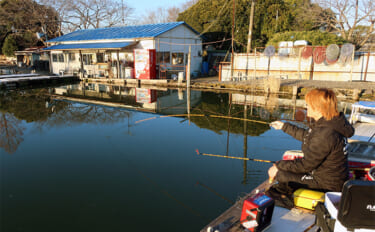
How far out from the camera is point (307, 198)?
2.79 meters

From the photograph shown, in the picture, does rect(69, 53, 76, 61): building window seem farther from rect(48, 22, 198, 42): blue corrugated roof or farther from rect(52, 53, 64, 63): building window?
rect(48, 22, 198, 42): blue corrugated roof

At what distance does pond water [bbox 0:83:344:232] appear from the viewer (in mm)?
3646

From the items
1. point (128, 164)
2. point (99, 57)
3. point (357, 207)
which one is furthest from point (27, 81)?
point (357, 207)

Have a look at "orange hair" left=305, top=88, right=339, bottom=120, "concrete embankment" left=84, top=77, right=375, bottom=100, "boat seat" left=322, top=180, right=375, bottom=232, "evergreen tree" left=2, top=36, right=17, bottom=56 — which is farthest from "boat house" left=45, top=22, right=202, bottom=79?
"boat seat" left=322, top=180, right=375, bottom=232

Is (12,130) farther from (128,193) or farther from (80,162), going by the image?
(128,193)

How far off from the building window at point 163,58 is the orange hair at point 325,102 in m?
16.9

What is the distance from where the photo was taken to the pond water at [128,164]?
3.65 m

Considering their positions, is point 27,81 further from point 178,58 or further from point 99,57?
point 178,58

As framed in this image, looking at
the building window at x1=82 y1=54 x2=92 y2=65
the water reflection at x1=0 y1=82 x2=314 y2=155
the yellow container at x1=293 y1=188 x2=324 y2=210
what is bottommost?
the water reflection at x1=0 y1=82 x2=314 y2=155

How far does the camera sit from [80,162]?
545 centimetres

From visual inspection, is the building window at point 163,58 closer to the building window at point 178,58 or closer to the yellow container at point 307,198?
the building window at point 178,58

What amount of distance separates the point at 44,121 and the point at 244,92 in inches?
385

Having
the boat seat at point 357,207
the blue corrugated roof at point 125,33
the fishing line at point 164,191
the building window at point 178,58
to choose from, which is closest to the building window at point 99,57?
the blue corrugated roof at point 125,33

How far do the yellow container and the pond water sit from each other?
1.19 m
